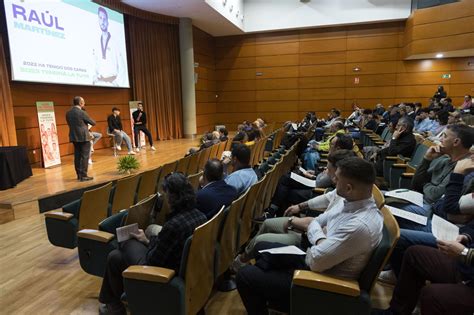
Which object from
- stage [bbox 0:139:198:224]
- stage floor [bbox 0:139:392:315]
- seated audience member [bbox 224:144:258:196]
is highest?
seated audience member [bbox 224:144:258:196]

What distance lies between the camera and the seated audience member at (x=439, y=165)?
7.61ft

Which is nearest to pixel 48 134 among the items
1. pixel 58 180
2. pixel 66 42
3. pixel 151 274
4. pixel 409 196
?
pixel 58 180

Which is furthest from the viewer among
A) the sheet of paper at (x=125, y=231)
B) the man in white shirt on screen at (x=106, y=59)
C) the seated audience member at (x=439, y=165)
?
the man in white shirt on screen at (x=106, y=59)

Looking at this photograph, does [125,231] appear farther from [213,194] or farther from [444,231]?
[444,231]

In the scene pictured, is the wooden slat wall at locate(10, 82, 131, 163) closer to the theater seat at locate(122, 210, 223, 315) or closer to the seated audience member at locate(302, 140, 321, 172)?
the seated audience member at locate(302, 140, 321, 172)

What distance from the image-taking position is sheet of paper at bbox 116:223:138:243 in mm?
1883

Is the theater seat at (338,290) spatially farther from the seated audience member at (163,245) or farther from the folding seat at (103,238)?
the folding seat at (103,238)

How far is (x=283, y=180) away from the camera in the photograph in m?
3.33

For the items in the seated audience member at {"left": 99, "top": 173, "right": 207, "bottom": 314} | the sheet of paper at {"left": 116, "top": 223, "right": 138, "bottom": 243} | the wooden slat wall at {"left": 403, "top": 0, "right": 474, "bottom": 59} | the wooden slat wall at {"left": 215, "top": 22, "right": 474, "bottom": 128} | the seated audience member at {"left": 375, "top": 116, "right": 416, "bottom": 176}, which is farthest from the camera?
the wooden slat wall at {"left": 215, "top": 22, "right": 474, "bottom": 128}

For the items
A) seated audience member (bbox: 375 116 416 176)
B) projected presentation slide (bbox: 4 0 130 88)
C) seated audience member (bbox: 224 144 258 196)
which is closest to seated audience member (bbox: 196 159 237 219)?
seated audience member (bbox: 224 144 258 196)

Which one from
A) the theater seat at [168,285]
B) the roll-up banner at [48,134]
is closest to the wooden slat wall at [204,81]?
the roll-up banner at [48,134]

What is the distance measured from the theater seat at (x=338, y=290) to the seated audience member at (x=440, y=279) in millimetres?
300

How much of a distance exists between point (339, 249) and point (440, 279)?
651 millimetres

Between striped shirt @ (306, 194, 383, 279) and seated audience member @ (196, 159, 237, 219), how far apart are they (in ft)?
2.81
